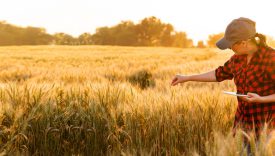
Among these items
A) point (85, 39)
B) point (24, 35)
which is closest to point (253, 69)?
point (85, 39)

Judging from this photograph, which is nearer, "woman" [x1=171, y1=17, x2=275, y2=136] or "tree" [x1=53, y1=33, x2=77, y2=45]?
"woman" [x1=171, y1=17, x2=275, y2=136]

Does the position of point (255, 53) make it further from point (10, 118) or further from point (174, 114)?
point (10, 118)

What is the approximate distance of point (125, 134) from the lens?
282 cm

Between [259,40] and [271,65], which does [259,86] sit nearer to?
[271,65]

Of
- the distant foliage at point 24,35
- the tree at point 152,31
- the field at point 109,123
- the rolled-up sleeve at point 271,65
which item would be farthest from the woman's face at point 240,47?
the distant foliage at point 24,35

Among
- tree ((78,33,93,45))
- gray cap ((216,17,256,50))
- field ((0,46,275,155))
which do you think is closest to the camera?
gray cap ((216,17,256,50))

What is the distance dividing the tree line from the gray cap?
62.1 meters

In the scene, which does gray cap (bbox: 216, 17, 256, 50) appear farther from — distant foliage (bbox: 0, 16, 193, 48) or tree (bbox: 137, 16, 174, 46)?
tree (bbox: 137, 16, 174, 46)

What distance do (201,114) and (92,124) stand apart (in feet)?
2.45

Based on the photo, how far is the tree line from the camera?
64938mm

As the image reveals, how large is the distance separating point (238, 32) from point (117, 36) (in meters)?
63.1

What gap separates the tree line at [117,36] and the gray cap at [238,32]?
204 feet

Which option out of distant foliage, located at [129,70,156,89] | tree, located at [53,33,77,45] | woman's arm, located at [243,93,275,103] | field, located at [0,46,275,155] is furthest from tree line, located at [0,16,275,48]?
woman's arm, located at [243,93,275,103]

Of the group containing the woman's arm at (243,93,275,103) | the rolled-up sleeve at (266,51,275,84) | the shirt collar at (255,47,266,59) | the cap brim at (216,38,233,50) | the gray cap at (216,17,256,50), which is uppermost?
the gray cap at (216,17,256,50)
